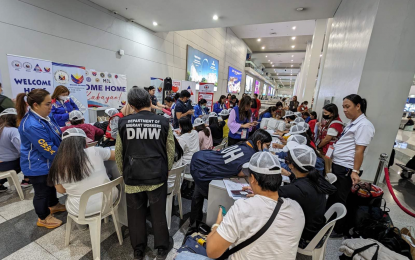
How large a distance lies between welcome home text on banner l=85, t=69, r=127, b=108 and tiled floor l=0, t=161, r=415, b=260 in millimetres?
3264

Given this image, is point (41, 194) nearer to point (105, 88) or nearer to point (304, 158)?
point (304, 158)

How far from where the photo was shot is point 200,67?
966cm

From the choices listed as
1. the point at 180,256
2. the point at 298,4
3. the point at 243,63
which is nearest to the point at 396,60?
the point at 298,4

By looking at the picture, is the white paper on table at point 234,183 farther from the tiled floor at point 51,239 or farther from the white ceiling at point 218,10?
the white ceiling at point 218,10

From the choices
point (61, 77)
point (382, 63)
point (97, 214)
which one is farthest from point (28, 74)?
point (382, 63)

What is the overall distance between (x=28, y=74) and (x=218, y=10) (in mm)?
4606

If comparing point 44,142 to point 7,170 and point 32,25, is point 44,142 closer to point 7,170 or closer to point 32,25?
point 7,170

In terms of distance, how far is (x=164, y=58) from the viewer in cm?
734

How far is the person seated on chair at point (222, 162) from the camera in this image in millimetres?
1779

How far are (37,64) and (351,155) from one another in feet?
19.0

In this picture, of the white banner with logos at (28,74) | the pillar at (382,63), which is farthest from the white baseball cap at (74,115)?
the pillar at (382,63)

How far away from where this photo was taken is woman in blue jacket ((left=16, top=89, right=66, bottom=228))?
1760 mm

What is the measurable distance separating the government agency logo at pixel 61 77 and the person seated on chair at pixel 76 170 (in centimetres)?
370

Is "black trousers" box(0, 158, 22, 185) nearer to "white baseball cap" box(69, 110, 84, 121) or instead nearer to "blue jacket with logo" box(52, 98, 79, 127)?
"white baseball cap" box(69, 110, 84, 121)
